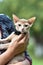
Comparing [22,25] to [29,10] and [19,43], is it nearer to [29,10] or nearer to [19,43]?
[19,43]

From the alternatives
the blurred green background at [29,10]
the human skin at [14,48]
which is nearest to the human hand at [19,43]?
the human skin at [14,48]

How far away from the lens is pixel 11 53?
4.83 feet

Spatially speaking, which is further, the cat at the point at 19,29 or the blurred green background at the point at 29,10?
the blurred green background at the point at 29,10

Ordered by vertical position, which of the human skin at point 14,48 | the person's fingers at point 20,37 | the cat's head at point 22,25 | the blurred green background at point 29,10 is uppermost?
the blurred green background at point 29,10

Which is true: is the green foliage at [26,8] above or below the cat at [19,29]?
above

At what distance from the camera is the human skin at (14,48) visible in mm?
1464

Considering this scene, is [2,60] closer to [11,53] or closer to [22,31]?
[11,53]

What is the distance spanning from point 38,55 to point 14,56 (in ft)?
34.4

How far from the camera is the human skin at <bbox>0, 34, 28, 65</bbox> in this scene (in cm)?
146

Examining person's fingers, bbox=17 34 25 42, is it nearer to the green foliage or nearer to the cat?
the cat

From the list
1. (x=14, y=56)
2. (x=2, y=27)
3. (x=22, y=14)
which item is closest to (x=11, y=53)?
(x=14, y=56)

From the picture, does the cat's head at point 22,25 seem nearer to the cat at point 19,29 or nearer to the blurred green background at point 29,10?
the cat at point 19,29

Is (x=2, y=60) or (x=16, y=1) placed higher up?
(x=16, y=1)

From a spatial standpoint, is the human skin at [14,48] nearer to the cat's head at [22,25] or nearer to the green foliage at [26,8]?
the cat's head at [22,25]
